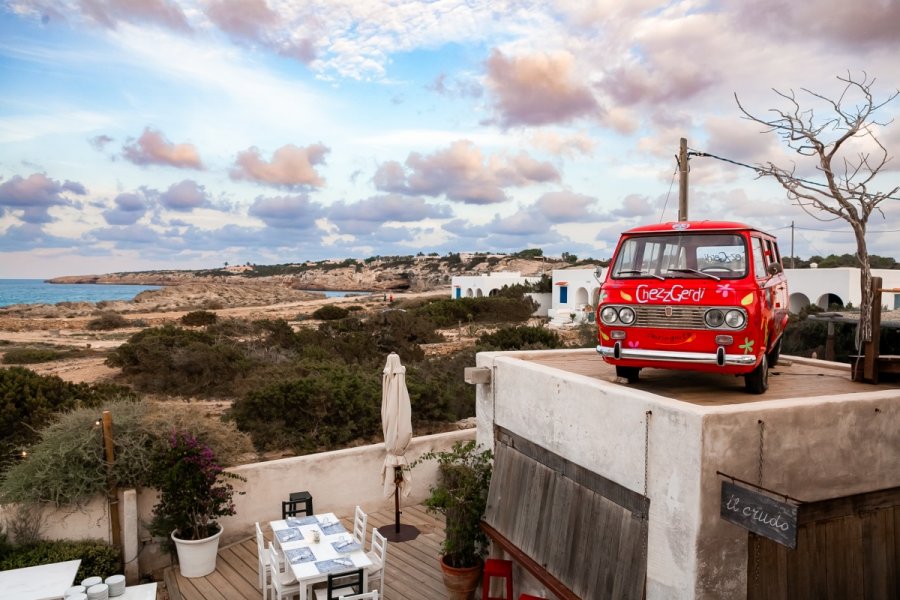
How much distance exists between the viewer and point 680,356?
18.1 ft

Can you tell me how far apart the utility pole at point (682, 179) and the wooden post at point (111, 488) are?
1154 cm

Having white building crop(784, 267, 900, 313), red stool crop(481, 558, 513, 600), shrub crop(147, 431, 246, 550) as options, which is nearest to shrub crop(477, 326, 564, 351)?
shrub crop(147, 431, 246, 550)

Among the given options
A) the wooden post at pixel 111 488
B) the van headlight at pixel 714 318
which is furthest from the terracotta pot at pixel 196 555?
the van headlight at pixel 714 318

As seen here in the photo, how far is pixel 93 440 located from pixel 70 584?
6.94ft

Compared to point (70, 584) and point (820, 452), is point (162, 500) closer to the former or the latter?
point (70, 584)

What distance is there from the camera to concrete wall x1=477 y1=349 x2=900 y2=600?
426 cm

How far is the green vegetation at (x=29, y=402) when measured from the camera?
1087cm

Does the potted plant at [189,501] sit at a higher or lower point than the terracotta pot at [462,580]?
higher

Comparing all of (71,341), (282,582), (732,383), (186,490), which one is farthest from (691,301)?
(71,341)

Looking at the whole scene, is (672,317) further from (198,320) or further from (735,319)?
(198,320)

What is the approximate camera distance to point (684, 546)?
4355 millimetres

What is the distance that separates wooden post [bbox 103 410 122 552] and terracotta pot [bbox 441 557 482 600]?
4572mm

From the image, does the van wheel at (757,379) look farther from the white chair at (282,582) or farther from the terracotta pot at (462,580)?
the white chair at (282,582)

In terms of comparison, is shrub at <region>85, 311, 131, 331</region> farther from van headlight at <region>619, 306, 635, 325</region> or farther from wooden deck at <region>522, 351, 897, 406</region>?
van headlight at <region>619, 306, 635, 325</region>
